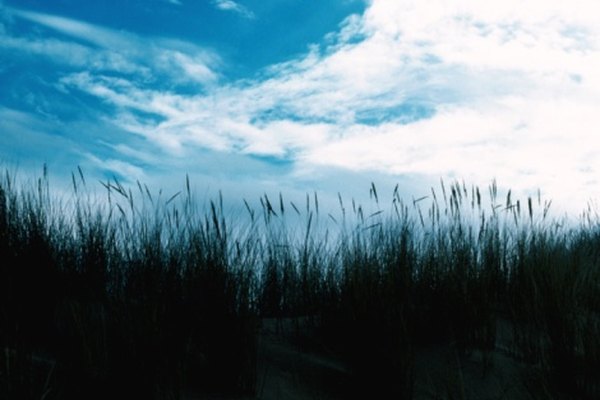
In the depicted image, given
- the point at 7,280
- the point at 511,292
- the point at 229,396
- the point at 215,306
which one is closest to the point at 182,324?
the point at 215,306

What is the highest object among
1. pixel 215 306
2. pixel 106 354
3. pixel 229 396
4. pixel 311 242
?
pixel 311 242

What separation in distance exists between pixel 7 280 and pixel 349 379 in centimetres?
216

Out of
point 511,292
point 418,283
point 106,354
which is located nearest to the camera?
point 106,354

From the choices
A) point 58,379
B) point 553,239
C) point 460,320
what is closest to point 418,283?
point 460,320

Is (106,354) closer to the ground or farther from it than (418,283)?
closer to the ground

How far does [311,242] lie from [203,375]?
4.99 ft

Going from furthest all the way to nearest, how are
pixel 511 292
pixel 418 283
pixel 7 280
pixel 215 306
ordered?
1. pixel 511 292
2. pixel 418 283
3. pixel 7 280
4. pixel 215 306

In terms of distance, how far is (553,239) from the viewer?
5906mm

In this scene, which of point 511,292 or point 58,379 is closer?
point 58,379

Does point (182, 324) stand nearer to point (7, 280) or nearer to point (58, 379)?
point (58, 379)

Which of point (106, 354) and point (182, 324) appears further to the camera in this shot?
point (182, 324)

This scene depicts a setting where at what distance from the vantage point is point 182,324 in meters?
3.41

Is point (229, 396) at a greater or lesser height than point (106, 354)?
lesser

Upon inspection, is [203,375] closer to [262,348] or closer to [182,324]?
[182,324]
